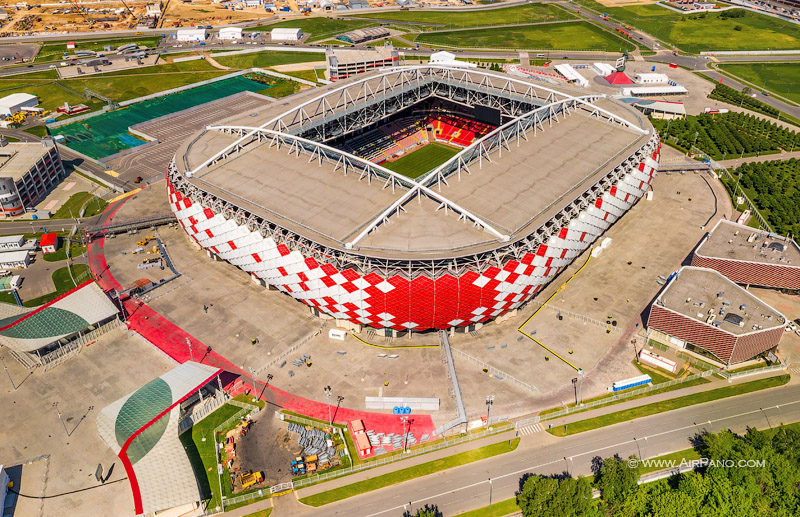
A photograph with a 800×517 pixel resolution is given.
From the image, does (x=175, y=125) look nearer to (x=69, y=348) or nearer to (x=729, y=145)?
(x=69, y=348)

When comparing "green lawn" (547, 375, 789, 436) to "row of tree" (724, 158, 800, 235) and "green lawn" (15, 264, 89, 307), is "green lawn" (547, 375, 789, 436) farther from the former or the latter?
"green lawn" (15, 264, 89, 307)

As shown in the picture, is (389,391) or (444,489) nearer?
(444,489)

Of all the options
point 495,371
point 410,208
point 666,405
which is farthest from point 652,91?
point 495,371

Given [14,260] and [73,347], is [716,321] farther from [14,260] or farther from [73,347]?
[14,260]

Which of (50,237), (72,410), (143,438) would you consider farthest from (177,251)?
(143,438)

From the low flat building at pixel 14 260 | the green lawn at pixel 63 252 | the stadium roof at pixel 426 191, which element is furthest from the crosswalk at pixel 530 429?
the low flat building at pixel 14 260

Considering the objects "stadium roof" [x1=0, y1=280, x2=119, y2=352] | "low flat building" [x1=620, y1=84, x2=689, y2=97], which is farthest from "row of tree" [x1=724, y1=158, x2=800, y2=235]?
"stadium roof" [x1=0, y1=280, x2=119, y2=352]
